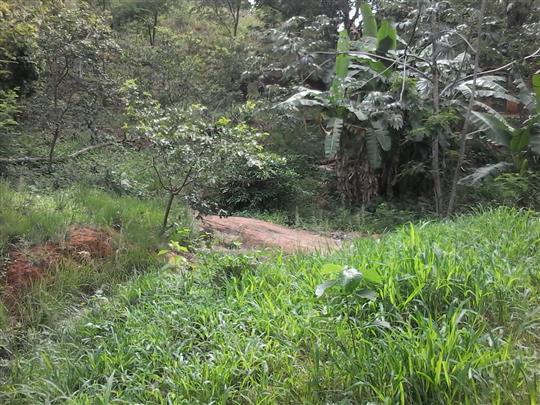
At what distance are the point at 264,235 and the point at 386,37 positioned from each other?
425 cm

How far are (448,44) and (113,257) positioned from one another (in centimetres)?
723

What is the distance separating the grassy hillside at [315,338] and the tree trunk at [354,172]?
6273 mm

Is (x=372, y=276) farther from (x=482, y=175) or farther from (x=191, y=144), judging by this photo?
(x=482, y=175)

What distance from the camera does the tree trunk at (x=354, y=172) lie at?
34.2 feet

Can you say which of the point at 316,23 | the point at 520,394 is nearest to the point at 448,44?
the point at 316,23

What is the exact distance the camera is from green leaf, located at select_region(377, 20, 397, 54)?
8648 mm

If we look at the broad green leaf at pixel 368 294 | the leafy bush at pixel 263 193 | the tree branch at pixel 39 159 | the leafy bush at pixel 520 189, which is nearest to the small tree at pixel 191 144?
the tree branch at pixel 39 159

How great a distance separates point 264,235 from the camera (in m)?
7.31

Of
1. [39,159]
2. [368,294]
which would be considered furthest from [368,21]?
[368,294]

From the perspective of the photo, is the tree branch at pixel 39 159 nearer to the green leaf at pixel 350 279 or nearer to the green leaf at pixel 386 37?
the green leaf at pixel 386 37

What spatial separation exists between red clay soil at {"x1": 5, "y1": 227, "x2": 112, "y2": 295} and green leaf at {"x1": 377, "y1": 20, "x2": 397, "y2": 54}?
5.95 metres

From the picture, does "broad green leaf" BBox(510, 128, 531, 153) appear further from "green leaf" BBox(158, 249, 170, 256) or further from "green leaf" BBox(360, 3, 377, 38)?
"green leaf" BBox(158, 249, 170, 256)

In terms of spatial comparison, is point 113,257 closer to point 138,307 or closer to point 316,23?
point 138,307

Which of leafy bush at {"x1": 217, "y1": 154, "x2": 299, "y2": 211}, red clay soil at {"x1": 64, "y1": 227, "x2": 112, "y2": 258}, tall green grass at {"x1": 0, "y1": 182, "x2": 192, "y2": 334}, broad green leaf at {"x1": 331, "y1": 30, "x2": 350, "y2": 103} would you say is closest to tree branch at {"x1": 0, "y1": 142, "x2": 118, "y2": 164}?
tall green grass at {"x1": 0, "y1": 182, "x2": 192, "y2": 334}
